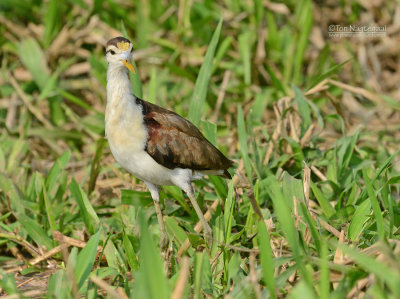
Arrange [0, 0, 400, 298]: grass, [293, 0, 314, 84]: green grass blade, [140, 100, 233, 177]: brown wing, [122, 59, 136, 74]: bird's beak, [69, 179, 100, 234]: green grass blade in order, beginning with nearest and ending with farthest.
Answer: [0, 0, 400, 298]: grass, [122, 59, 136, 74]: bird's beak, [140, 100, 233, 177]: brown wing, [69, 179, 100, 234]: green grass blade, [293, 0, 314, 84]: green grass blade

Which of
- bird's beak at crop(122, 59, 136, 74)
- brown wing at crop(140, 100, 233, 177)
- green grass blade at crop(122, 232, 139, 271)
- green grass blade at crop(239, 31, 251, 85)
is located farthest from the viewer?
green grass blade at crop(239, 31, 251, 85)

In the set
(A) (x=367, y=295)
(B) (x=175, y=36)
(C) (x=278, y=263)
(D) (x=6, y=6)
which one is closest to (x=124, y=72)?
(C) (x=278, y=263)

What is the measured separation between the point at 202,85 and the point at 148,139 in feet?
3.54

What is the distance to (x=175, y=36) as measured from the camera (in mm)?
6977

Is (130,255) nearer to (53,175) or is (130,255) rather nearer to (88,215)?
(88,215)

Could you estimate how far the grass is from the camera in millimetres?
3107

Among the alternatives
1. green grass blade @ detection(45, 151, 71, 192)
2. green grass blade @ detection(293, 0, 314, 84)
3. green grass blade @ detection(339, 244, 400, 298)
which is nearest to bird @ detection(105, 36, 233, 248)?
green grass blade @ detection(45, 151, 71, 192)

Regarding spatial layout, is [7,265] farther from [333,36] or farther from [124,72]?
[333,36]

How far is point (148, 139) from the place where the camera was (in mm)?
3982

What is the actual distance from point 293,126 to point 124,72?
1778 mm

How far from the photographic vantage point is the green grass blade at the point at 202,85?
4.84m

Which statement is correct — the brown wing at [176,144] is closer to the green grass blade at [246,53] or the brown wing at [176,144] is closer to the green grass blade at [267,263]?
the green grass blade at [267,263]

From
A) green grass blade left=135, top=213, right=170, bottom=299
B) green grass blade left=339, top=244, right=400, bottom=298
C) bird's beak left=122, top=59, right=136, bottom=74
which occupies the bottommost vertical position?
green grass blade left=339, top=244, right=400, bottom=298

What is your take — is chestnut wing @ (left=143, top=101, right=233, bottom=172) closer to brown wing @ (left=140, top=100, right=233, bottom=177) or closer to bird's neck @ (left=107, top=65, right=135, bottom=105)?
brown wing @ (left=140, top=100, right=233, bottom=177)
